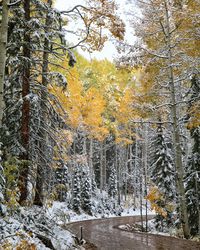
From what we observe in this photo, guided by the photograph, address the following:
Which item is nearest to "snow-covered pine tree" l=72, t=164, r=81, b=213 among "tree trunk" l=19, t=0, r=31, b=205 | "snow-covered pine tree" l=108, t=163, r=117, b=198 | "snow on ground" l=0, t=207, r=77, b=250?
"snow-covered pine tree" l=108, t=163, r=117, b=198

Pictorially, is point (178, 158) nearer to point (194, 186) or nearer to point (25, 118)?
point (194, 186)

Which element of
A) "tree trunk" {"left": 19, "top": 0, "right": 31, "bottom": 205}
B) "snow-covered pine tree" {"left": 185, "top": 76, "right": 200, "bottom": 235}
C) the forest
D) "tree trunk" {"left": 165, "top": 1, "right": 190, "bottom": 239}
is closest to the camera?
the forest

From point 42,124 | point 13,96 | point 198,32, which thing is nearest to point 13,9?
point 13,96

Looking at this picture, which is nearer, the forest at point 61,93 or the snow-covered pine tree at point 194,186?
the forest at point 61,93

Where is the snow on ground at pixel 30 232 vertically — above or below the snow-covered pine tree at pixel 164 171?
below

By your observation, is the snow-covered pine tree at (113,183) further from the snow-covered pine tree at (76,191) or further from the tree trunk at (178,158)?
the tree trunk at (178,158)

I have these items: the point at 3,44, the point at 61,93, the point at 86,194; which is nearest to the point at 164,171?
the point at 86,194

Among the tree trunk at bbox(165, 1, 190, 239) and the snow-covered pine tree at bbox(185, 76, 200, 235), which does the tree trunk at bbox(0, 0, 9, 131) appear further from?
the snow-covered pine tree at bbox(185, 76, 200, 235)

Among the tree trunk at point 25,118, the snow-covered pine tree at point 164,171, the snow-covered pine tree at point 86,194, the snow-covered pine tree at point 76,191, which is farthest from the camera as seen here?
the snow-covered pine tree at point 86,194

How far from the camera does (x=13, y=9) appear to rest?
8.89m

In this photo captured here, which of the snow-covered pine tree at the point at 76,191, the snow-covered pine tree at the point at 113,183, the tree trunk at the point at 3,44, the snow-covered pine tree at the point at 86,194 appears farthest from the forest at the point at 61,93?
the snow-covered pine tree at the point at 113,183

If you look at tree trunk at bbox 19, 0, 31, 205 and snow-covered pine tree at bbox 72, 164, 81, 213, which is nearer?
tree trunk at bbox 19, 0, 31, 205

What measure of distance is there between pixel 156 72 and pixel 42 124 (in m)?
6.08

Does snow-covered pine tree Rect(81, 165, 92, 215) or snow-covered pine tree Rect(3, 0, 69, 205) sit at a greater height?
snow-covered pine tree Rect(3, 0, 69, 205)
